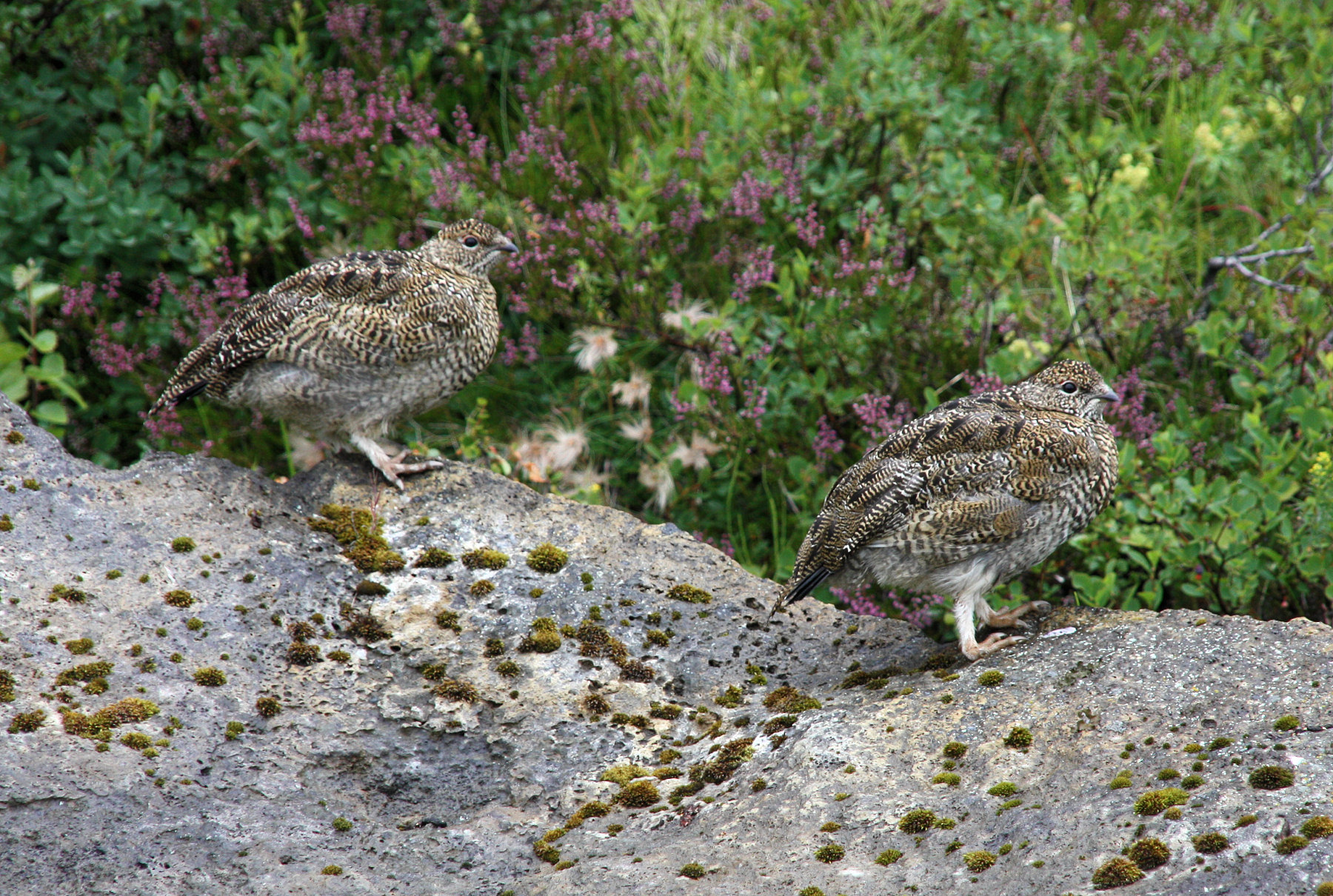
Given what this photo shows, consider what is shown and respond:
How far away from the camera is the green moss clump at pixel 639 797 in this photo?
3.52 m

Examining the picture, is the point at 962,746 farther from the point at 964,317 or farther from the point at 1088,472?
the point at 964,317

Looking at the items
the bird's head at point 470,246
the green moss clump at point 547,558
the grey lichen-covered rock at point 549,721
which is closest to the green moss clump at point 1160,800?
the grey lichen-covered rock at point 549,721

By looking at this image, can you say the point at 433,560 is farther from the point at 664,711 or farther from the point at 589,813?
the point at 589,813

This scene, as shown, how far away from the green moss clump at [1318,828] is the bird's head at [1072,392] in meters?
2.25

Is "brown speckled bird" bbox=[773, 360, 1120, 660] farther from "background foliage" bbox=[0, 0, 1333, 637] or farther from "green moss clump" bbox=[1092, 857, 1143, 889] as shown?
"green moss clump" bbox=[1092, 857, 1143, 889]

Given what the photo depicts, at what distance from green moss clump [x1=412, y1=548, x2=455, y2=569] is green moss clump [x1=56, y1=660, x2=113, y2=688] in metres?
1.17

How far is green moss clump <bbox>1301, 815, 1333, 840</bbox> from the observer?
8.77 feet

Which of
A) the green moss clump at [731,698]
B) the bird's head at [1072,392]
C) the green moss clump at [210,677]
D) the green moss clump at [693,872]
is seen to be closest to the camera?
the green moss clump at [693,872]

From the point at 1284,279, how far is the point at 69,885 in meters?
6.90

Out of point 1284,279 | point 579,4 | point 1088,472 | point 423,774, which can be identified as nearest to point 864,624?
point 1088,472

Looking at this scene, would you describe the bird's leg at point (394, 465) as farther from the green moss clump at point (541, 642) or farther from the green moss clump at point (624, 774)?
the green moss clump at point (624, 774)

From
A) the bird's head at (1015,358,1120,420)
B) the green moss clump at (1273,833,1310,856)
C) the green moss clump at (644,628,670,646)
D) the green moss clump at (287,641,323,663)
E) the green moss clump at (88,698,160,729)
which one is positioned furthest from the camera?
the bird's head at (1015,358,1120,420)

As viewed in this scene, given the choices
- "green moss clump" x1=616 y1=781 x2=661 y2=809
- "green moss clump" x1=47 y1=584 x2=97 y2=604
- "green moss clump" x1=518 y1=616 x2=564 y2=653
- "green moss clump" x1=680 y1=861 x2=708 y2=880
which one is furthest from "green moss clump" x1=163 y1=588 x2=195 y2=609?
"green moss clump" x1=680 y1=861 x2=708 y2=880

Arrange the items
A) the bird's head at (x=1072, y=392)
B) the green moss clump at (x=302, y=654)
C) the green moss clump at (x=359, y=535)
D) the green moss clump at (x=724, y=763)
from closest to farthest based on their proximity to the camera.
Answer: the green moss clump at (x=724, y=763) → the green moss clump at (x=302, y=654) → the green moss clump at (x=359, y=535) → the bird's head at (x=1072, y=392)
